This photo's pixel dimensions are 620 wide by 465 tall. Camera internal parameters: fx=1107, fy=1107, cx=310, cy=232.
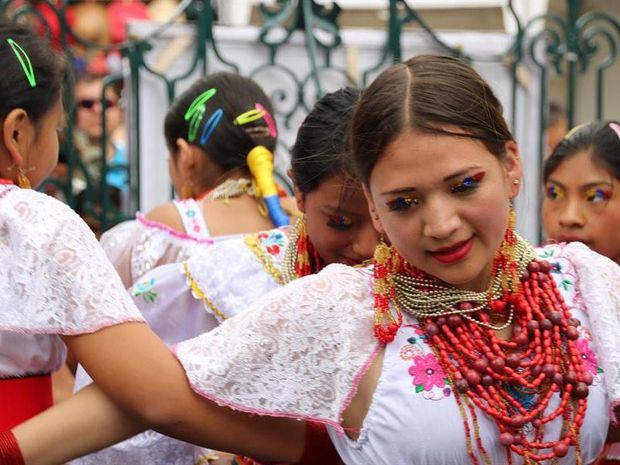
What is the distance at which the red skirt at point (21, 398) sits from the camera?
2.10 meters

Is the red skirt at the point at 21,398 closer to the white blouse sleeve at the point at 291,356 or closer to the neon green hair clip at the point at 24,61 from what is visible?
the white blouse sleeve at the point at 291,356

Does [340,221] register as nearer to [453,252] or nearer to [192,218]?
[453,252]

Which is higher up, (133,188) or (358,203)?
(358,203)

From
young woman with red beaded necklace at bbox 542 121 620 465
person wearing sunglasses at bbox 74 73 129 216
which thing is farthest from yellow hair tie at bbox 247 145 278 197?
person wearing sunglasses at bbox 74 73 129 216

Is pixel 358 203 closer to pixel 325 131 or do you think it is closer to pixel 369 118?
pixel 325 131

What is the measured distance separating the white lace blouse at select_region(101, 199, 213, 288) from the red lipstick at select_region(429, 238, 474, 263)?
136cm

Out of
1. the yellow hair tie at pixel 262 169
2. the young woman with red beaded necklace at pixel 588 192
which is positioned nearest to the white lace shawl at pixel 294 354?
the young woman with red beaded necklace at pixel 588 192

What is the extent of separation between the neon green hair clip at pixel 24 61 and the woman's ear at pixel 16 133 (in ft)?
0.22

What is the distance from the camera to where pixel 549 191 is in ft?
10.5

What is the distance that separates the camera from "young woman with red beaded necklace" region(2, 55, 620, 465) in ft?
6.25

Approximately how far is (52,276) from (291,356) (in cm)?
44

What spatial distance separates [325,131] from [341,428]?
0.83 meters

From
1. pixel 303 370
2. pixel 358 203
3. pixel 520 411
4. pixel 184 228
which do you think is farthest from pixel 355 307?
pixel 184 228

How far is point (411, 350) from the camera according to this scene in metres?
1.97
